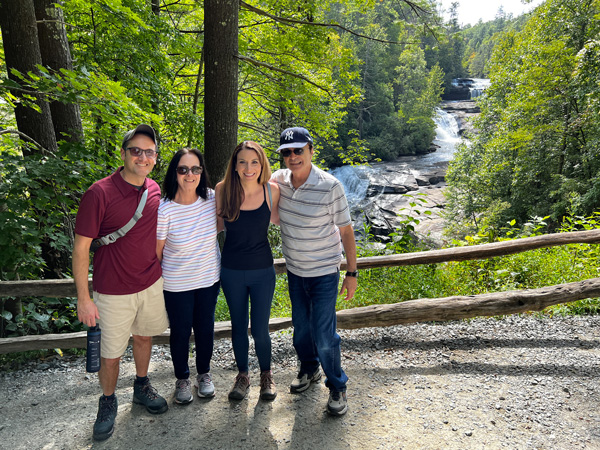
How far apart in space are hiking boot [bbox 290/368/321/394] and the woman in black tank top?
2.30 ft

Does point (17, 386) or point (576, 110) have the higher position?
point (576, 110)

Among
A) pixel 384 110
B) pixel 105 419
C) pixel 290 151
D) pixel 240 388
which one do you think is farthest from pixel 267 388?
pixel 384 110

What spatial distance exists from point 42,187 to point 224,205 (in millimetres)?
2444

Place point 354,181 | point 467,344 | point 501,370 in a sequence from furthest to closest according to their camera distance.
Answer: point 354,181, point 467,344, point 501,370

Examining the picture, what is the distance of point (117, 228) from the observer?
2574 millimetres

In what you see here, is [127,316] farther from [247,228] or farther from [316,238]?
[316,238]

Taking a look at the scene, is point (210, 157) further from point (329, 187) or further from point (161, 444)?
point (161, 444)

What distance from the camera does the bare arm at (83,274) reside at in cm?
244

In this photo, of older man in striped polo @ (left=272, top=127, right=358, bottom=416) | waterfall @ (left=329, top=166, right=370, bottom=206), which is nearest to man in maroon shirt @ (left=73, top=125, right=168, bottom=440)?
older man in striped polo @ (left=272, top=127, right=358, bottom=416)

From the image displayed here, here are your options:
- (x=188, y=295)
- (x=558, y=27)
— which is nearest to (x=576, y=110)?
Result: (x=558, y=27)

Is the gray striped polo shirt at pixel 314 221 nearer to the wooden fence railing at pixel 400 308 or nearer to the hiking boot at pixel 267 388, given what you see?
the hiking boot at pixel 267 388

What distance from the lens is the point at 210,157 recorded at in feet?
16.5

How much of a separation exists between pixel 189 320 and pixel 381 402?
1769 mm

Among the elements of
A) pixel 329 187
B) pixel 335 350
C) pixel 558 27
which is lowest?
pixel 335 350
